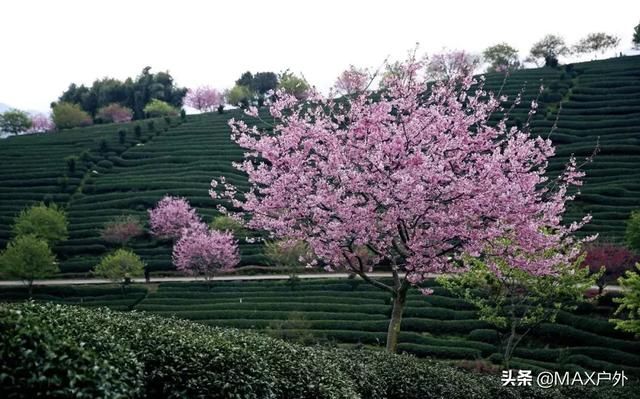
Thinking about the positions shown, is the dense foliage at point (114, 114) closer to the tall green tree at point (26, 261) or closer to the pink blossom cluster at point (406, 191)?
the tall green tree at point (26, 261)

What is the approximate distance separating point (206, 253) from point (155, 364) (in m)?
37.6

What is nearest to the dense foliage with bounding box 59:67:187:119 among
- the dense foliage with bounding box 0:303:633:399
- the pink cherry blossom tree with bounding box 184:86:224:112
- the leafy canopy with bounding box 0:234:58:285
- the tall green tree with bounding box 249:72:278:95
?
the pink cherry blossom tree with bounding box 184:86:224:112

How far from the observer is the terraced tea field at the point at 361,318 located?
29.8 meters

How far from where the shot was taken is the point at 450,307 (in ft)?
120

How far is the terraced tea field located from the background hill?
7.83m

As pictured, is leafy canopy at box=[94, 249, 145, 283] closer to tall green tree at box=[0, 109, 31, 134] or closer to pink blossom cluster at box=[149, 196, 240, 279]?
pink blossom cluster at box=[149, 196, 240, 279]

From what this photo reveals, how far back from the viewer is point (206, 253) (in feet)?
145

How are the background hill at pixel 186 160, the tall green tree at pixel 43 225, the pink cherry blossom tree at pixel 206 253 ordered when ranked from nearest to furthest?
the pink cherry blossom tree at pixel 206 253 < the tall green tree at pixel 43 225 < the background hill at pixel 186 160

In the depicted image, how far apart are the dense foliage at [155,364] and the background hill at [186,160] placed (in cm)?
4053

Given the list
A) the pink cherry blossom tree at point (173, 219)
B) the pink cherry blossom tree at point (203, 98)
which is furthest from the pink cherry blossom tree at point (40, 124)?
the pink cherry blossom tree at point (173, 219)

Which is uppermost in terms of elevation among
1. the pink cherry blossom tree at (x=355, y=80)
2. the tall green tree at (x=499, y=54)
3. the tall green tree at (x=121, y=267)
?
the tall green tree at (x=499, y=54)

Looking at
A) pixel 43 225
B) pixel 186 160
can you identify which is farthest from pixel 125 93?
pixel 43 225

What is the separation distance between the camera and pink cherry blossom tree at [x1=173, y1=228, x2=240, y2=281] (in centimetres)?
4403

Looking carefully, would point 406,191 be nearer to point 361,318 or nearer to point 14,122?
point 361,318
